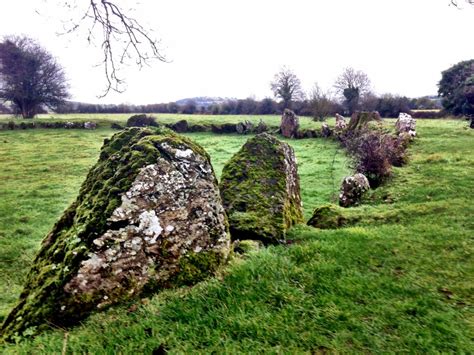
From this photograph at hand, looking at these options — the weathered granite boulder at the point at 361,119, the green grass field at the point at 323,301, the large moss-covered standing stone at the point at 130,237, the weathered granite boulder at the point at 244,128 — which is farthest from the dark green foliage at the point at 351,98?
the large moss-covered standing stone at the point at 130,237

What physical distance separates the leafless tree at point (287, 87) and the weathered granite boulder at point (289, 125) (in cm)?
3113

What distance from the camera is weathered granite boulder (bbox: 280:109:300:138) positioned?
109 feet

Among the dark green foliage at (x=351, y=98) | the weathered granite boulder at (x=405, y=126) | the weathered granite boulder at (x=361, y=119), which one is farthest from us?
the dark green foliage at (x=351, y=98)

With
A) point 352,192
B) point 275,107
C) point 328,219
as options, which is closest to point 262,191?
point 328,219

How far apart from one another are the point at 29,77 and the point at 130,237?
58598mm

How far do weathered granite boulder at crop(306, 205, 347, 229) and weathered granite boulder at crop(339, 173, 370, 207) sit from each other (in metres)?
2.92

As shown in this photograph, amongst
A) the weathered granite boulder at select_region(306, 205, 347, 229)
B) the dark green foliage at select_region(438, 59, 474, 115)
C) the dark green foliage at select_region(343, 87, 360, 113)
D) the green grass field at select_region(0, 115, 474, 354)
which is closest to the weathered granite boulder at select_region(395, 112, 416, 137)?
A: the green grass field at select_region(0, 115, 474, 354)

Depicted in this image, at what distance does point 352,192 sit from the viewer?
A: 11.1 m

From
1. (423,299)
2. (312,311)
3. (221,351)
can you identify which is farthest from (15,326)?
(423,299)

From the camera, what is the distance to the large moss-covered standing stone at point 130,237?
157 inches

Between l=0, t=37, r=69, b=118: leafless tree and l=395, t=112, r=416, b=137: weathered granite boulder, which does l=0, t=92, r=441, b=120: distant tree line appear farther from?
l=395, t=112, r=416, b=137: weathered granite boulder

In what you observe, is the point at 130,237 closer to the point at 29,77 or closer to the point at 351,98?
the point at 351,98

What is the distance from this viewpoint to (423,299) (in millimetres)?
4074

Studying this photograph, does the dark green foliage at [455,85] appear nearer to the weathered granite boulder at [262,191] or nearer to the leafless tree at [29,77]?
the weathered granite boulder at [262,191]
